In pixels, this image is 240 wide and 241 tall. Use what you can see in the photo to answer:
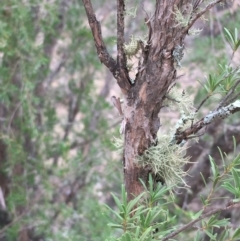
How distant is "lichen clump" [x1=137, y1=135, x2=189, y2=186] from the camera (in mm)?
476

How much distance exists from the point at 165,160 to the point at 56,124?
1.20 m

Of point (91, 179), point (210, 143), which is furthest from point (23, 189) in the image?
point (210, 143)

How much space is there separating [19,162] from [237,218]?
990 mm

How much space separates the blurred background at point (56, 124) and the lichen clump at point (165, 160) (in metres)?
0.68

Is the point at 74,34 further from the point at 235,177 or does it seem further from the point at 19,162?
the point at 235,177

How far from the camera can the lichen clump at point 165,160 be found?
476 mm

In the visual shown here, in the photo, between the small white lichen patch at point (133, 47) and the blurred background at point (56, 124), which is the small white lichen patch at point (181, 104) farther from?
the blurred background at point (56, 124)

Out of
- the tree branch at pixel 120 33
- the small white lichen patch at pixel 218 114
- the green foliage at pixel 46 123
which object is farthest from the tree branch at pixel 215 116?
the green foliage at pixel 46 123

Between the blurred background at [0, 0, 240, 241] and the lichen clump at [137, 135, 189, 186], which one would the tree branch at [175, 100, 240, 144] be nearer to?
the lichen clump at [137, 135, 189, 186]

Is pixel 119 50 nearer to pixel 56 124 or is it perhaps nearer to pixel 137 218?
pixel 137 218

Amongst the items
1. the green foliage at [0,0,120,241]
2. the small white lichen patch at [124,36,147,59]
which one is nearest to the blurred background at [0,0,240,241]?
the green foliage at [0,0,120,241]

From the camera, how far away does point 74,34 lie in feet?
5.04

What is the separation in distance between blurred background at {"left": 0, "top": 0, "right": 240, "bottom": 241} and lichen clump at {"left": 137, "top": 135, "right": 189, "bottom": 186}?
0.68 m

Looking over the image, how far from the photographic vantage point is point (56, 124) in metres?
1.65
